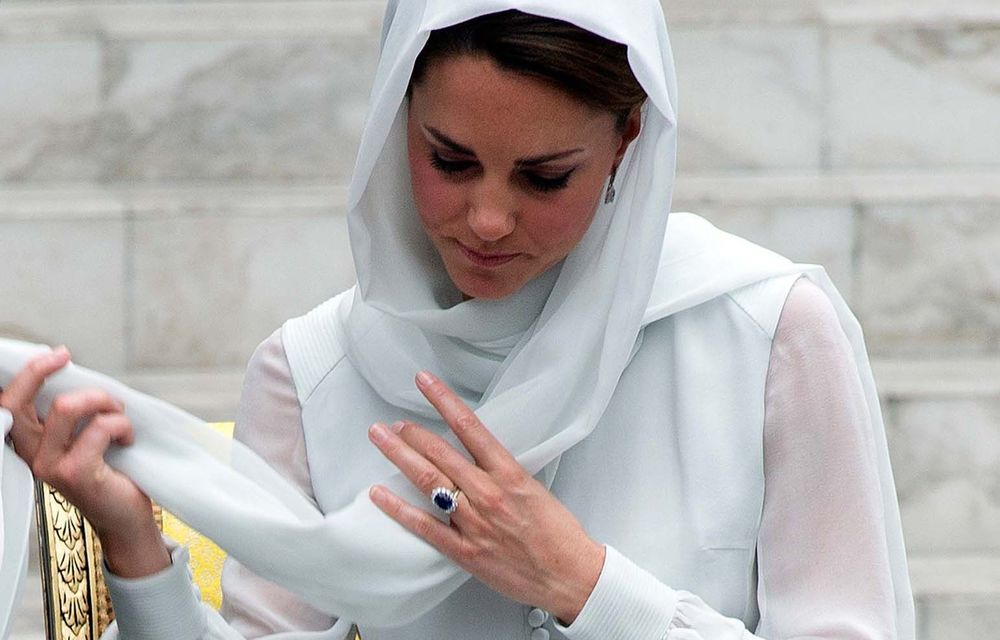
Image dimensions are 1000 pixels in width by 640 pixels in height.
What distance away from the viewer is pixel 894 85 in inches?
144

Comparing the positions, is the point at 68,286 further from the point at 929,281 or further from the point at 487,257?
the point at 487,257

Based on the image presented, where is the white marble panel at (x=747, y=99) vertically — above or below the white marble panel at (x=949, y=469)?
above

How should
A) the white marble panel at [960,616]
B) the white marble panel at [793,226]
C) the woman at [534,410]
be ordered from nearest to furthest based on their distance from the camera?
the woman at [534,410], the white marble panel at [960,616], the white marble panel at [793,226]

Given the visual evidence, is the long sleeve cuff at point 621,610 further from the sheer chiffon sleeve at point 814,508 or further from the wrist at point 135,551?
the wrist at point 135,551

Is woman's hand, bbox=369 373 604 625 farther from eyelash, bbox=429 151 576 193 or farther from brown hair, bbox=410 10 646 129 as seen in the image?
brown hair, bbox=410 10 646 129

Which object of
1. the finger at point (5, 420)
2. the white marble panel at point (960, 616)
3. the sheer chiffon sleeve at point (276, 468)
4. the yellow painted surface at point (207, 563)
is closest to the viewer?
the finger at point (5, 420)

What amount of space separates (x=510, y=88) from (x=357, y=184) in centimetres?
26

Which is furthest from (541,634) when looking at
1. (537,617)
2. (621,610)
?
(621,610)

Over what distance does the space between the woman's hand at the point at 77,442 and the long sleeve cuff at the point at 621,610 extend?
453 millimetres

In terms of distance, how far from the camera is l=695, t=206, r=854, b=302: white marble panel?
351 centimetres

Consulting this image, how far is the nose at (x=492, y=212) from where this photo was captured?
5.40ft

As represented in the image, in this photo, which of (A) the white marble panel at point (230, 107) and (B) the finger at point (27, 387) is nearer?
(B) the finger at point (27, 387)

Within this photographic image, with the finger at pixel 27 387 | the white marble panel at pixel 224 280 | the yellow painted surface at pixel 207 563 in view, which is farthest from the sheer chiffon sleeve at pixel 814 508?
the white marble panel at pixel 224 280

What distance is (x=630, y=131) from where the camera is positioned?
1792 millimetres
